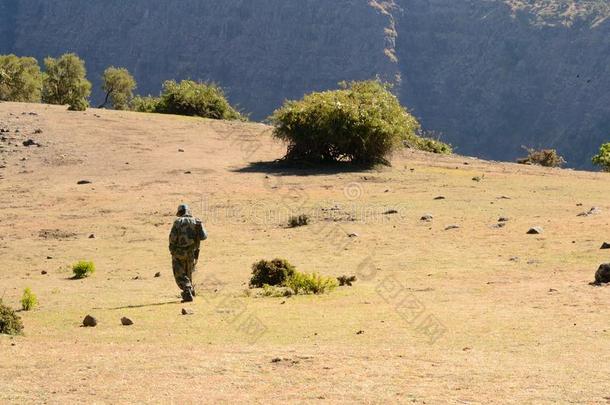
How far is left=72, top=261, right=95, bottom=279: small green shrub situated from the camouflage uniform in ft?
13.4

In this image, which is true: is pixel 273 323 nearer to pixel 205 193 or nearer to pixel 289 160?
pixel 205 193

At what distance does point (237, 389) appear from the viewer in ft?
31.3

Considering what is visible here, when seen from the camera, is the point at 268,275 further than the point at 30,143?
No

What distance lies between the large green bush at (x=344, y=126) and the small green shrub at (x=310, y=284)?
2159cm

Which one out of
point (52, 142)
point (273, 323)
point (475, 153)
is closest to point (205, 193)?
point (52, 142)

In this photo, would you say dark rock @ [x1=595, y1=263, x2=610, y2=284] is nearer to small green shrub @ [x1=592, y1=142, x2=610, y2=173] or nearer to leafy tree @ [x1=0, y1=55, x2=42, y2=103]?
small green shrub @ [x1=592, y1=142, x2=610, y2=173]

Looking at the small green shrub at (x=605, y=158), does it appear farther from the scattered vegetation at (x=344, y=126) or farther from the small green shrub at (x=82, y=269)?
the small green shrub at (x=82, y=269)

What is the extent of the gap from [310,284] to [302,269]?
9.86 ft

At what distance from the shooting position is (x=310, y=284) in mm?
16781

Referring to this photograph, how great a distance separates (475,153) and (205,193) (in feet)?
518

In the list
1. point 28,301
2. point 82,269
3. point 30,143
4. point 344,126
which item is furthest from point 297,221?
point 30,143

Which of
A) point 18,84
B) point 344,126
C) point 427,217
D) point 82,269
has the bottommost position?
point 82,269

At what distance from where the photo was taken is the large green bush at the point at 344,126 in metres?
38.5

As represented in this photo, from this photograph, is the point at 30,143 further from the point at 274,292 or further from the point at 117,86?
the point at 117,86
